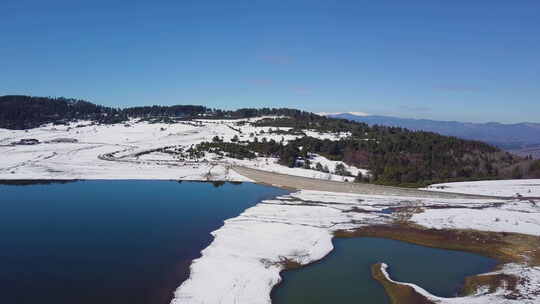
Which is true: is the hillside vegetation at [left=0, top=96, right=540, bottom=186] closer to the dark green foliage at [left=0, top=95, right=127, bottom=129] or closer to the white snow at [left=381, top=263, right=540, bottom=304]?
the white snow at [left=381, top=263, right=540, bottom=304]

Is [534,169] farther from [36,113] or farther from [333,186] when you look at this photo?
[36,113]

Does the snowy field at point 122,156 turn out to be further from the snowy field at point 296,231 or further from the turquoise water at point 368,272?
the turquoise water at point 368,272

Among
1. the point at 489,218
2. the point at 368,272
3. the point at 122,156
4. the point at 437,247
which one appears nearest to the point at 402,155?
the point at 489,218

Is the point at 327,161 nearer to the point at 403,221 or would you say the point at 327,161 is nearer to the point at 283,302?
the point at 403,221

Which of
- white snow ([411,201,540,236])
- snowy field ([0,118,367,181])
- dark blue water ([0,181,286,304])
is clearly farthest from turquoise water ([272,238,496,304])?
snowy field ([0,118,367,181])

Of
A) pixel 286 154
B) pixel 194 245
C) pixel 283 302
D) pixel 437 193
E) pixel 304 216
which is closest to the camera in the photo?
pixel 283 302

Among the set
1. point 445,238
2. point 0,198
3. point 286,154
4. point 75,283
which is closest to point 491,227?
point 445,238
